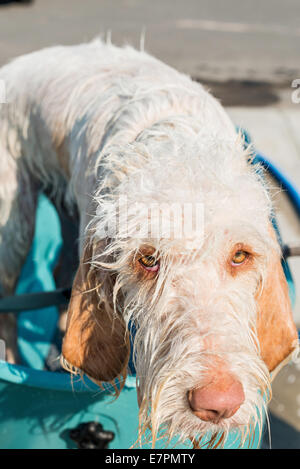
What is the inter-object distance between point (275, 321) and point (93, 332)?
49cm

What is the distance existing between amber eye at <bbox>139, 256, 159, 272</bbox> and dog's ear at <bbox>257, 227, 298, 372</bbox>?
0.31m

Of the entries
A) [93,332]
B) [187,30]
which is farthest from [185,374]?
[187,30]

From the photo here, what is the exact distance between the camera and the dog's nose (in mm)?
1142

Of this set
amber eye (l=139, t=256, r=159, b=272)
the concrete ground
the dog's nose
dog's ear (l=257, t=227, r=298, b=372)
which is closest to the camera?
the dog's nose

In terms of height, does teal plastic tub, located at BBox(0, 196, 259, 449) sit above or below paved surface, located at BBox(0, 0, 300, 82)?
below

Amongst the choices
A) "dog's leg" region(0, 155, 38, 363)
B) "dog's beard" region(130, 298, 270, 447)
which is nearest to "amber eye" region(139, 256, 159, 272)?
"dog's beard" region(130, 298, 270, 447)

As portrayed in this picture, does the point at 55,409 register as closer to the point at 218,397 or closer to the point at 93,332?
the point at 93,332

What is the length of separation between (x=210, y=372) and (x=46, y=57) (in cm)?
165

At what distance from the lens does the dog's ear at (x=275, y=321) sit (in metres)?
1.45

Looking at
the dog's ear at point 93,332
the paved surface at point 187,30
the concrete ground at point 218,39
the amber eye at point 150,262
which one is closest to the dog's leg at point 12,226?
the dog's ear at point 93,332

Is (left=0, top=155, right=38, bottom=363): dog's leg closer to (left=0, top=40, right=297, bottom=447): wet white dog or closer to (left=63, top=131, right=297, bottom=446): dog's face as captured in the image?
(left=0, top=40, right=297, bottom=447): wet white dog

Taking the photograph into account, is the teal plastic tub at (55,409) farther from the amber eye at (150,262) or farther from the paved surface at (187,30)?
the paved surface at (187,30)

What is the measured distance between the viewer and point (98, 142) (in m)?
1.86
